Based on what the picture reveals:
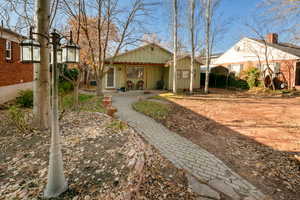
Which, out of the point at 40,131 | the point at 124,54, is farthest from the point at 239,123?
the point at 124,54

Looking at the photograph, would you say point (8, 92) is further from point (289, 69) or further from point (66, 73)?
point (289, 69)

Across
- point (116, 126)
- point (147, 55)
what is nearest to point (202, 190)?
point (116, 126)

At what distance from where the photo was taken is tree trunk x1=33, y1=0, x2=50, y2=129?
4.22 metres

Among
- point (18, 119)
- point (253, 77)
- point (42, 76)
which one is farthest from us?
point (253, 77)

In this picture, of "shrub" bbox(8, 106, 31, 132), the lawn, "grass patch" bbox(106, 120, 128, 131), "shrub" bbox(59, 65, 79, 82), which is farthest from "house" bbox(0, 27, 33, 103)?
the lawn

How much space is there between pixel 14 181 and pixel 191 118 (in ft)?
19.9

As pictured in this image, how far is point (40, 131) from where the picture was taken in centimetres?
475

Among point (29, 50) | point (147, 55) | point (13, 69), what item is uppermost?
point (147, 55)

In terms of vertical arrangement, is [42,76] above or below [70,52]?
below

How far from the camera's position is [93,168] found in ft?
10.3

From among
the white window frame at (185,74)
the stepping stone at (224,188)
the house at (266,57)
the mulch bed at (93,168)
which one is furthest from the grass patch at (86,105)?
the house at (266,57)

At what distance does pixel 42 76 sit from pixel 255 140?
6.30 m

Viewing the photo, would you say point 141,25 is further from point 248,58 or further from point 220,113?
point 248,58

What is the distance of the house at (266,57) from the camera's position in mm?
15812
